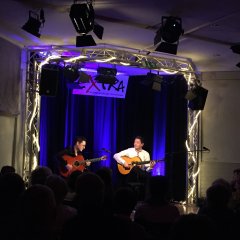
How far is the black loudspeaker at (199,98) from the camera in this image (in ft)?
25.6

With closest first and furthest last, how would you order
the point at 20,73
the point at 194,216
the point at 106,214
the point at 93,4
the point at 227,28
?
1. the point at 194,216
2. the point at 106,214
3. the point at 93,4
4. the point at 227,28
5. the point at 20,73

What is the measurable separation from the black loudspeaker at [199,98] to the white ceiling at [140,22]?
0.72 m

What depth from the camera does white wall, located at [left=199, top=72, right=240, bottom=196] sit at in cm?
896

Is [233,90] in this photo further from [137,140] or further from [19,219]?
[19,219]

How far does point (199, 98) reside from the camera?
311 inches

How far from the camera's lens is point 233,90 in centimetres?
906

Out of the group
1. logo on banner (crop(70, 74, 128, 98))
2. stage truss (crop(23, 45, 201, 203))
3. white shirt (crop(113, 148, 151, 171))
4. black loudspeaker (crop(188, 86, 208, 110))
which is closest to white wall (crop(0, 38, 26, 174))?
stage truss (crop(23, 45, 201, 203))

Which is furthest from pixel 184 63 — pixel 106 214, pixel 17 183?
pixel 106 214

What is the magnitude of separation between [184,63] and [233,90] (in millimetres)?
1696

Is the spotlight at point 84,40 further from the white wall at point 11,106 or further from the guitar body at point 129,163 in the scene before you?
the guitar body at point 129,163

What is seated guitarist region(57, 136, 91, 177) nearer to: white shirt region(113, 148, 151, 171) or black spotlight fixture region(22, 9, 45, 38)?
white shirt region(113, 148, 151, 171)

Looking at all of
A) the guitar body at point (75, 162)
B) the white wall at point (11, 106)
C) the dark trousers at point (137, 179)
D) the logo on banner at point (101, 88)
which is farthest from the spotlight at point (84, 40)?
the dark trousers at point (137, 179)

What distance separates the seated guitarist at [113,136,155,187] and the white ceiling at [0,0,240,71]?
221 cm

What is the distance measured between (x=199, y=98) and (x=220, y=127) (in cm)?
155
